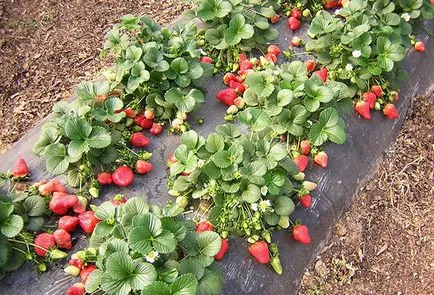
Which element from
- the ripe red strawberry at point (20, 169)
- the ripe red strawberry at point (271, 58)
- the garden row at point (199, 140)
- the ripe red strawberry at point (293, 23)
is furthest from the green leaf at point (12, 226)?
the ripe red strawberry at point (293, 23)

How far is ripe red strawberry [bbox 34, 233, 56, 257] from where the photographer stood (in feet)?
7.58

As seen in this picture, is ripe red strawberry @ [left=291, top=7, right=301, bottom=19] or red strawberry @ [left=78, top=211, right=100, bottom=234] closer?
red strawberry @ [left=78, top=211, right=100, bottom=234]

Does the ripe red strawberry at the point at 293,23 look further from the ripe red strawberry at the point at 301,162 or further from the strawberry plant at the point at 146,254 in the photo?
the strawberry plant at the point at 146,254

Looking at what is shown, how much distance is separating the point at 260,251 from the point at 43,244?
0.93m

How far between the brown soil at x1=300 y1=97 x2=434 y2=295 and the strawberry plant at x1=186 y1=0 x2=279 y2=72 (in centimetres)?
108

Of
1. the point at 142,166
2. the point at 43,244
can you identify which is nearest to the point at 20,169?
the point at 43,244

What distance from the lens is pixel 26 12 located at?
413cm

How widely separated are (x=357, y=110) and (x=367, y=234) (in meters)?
0.71

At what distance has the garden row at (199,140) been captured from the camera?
219cm

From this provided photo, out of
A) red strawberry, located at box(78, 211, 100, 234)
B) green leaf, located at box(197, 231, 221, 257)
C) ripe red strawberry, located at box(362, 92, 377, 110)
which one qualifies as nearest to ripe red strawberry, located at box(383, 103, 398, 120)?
ripe red strawberry, located at box(362, 92, 377, 110)

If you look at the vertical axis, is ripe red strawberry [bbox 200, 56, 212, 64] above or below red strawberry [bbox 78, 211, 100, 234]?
below

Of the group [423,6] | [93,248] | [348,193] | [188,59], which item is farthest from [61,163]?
[423,6]

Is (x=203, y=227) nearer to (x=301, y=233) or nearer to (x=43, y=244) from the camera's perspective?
(x=301, y=233)

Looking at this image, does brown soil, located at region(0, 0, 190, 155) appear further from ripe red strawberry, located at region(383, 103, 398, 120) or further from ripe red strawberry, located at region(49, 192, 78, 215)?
ripe red strawberry, located at region(383, 103, 398, 120)
